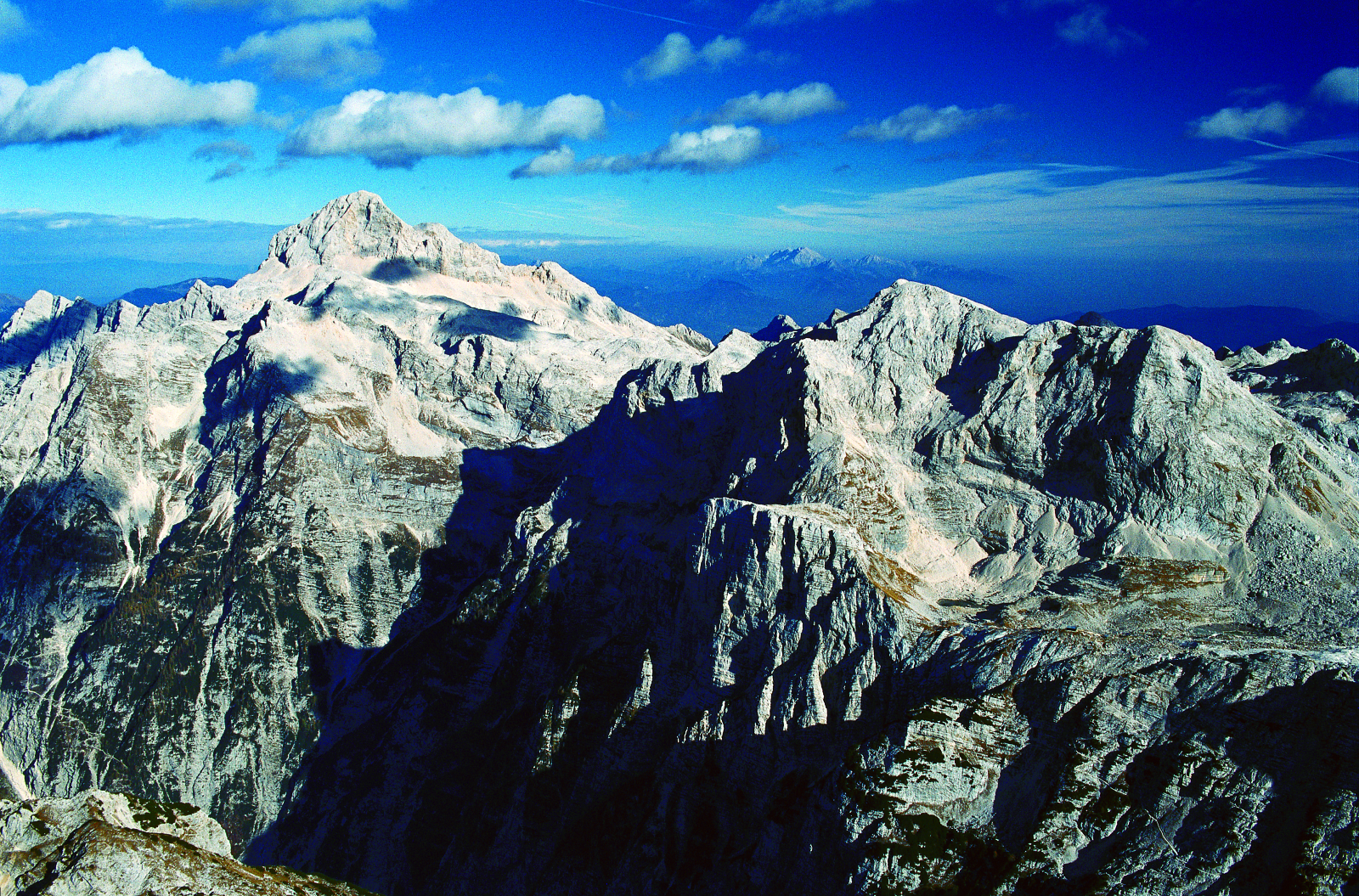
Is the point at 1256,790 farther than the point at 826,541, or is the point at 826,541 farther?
the point at 826,541

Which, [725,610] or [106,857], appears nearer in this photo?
[106,857]

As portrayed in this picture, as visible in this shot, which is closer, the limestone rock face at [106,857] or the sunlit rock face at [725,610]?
the limestone rock face at [106,857]

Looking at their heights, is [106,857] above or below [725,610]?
below

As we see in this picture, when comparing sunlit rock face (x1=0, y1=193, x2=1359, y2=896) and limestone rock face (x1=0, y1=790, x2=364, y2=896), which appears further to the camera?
sunlit rock face (x1=0, y1=193, x2=1359, y2=896)

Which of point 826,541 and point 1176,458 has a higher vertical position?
point 1176,458

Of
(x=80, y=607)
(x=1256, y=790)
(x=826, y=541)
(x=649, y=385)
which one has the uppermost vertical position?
(x=649, y=385)

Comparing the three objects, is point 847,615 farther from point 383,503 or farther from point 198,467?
point 198,467

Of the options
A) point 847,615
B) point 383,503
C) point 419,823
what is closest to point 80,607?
point 383,503

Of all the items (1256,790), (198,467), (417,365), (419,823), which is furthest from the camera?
(417,365)
